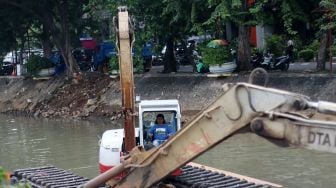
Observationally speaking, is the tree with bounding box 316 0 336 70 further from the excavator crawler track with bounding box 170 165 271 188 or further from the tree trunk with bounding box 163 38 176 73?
the excavator crawler track with bounding box 170 165 271 188

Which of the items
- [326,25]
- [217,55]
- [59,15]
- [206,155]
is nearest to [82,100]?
[59,15]

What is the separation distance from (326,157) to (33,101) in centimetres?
2076

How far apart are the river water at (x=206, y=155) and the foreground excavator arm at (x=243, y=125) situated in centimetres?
674

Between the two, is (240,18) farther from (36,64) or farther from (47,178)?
(47,178)

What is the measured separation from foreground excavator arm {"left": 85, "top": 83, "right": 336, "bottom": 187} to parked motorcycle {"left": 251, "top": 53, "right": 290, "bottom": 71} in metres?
20.3

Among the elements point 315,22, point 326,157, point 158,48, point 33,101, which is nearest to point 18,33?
point 33,101

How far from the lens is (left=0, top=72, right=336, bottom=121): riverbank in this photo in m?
26.0

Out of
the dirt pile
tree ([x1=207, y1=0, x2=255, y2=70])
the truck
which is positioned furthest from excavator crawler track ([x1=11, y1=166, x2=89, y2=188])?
the dirt pile

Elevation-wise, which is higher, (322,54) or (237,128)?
(322,54)

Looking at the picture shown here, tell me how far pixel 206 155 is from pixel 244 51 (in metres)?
9.89

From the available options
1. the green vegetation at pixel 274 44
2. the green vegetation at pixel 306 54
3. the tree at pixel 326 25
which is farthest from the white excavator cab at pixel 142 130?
the green vegetation at pixel 306 54

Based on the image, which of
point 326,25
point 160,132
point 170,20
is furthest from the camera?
point 170,20

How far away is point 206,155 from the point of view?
20.2 metres

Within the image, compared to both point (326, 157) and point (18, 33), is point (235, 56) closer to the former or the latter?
point (326, 157)
